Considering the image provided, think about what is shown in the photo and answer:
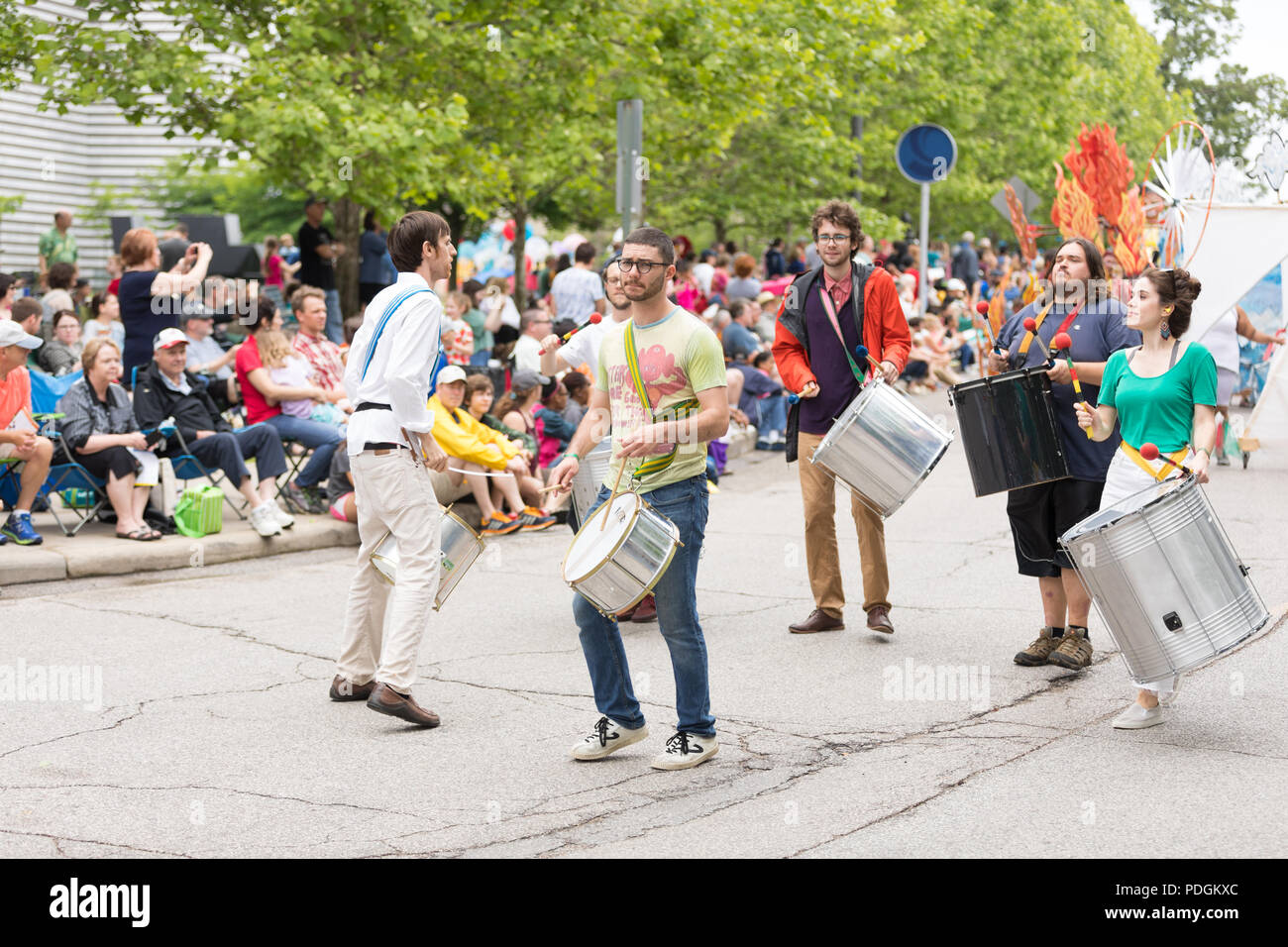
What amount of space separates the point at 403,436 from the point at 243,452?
16.6 ft

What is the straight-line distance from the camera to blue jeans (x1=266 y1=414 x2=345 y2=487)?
11.5 m

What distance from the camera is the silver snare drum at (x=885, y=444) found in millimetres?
7262

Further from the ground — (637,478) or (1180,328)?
(1180,328)

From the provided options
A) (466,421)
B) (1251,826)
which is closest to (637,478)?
(1251,826)

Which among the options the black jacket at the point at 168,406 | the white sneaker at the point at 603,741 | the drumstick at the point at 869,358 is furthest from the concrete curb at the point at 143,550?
the white sneaker at the point at 603,741

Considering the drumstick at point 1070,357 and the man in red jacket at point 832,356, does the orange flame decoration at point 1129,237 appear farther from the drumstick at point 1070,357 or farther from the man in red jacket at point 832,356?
the drumstick at point 1070,357

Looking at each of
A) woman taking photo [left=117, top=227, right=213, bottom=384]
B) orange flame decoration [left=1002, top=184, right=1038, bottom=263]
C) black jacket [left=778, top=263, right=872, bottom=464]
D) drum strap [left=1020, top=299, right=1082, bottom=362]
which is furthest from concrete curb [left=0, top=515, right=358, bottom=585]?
drum strap [left=1020, top=299, right=1082, bottom=362]

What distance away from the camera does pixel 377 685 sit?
6.43 m

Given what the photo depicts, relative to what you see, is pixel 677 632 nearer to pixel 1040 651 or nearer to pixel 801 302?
pixel 1040 651

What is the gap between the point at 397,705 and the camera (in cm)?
637

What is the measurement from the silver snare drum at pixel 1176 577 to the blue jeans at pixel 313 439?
6.82 meters

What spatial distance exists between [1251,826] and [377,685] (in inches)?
130

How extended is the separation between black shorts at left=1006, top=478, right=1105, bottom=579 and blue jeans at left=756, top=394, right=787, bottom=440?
9.52m
